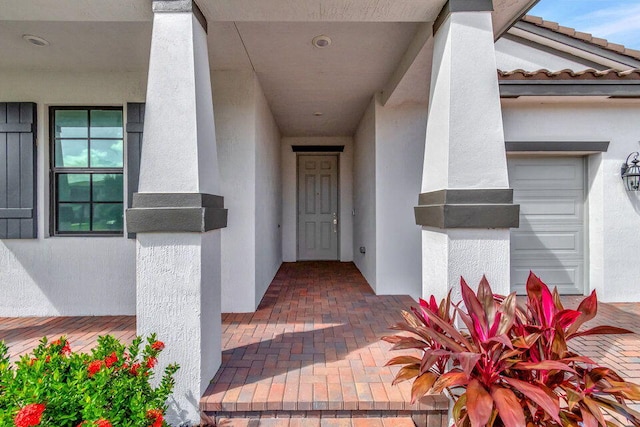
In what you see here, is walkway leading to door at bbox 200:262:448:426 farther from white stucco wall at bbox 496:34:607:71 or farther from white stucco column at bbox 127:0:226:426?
white stucco wall at bbox 496:34:607:71

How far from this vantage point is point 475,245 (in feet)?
6.72

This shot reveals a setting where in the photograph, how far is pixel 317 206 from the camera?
282 inches

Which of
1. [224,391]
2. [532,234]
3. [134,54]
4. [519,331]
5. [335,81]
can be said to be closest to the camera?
[519,331]

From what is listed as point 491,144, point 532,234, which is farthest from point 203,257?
point 532,234

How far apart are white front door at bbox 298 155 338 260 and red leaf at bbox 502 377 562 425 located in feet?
18.7

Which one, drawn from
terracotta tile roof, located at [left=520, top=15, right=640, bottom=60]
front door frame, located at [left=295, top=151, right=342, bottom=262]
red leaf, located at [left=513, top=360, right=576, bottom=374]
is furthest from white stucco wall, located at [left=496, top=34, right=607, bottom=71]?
red leaf, located at [left=513, top=360, right=576, bottom=374]

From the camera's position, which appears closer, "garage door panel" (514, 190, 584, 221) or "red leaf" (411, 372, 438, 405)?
"red leaf" (411, 372, 438, 405)

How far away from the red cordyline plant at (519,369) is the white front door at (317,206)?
5343 mm

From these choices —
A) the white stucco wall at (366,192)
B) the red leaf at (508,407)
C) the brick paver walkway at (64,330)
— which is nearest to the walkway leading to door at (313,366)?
the red leaf at (508,407)

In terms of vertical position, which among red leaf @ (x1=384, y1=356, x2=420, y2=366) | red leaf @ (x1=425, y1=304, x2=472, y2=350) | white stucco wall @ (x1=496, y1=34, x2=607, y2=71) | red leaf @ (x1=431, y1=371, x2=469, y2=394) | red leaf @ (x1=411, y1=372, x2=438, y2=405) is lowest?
red leaf @ (x1=411, y1=372, x2=438, y2=405)

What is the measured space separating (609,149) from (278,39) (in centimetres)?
394

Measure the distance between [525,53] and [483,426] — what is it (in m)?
5.13

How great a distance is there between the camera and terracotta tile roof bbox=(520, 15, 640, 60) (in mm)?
4535

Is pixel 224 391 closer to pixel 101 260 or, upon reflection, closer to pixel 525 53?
pixel 101 260
